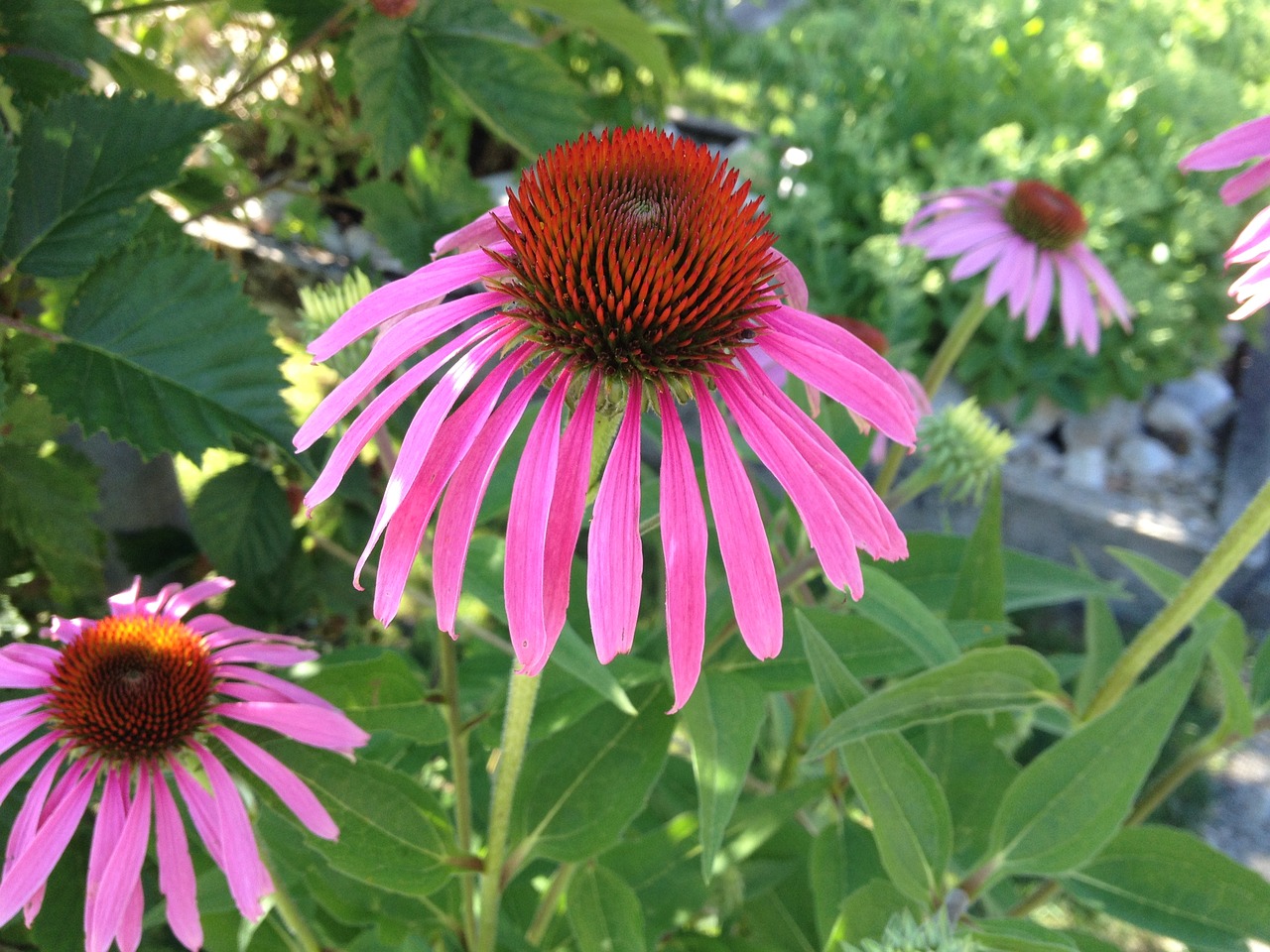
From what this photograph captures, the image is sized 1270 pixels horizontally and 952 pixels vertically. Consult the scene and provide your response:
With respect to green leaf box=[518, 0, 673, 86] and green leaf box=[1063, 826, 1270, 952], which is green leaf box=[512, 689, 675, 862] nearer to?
green leaf box=[1063, 826, 1270, 952]

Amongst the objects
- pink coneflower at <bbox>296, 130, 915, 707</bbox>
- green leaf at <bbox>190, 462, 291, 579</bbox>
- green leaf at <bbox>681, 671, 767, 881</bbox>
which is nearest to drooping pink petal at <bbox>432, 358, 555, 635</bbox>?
pink coneflower at <bbox>296, 130, 915, 707</bbox>

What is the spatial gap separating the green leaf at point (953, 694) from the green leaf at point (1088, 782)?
4 cm

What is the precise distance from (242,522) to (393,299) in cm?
54

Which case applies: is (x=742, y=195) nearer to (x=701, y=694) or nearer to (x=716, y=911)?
(x=701, y=694)

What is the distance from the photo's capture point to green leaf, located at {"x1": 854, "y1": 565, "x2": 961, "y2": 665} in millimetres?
587

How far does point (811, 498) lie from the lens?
1.31 feet

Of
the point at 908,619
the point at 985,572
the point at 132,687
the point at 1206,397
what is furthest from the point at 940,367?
the point at 1206,397

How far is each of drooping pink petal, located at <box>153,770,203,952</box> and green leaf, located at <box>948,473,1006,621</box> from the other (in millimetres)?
534

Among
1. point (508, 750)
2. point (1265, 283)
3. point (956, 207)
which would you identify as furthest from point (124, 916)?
point (956, 207)

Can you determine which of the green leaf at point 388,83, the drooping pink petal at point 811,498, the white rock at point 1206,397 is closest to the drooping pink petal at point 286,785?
the drooping pink petal at point 811,498

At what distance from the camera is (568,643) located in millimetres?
523

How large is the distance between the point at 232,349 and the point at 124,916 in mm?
343

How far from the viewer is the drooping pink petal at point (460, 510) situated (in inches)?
15.2

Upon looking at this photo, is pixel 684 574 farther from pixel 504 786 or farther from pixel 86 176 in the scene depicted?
pixel 86 176
